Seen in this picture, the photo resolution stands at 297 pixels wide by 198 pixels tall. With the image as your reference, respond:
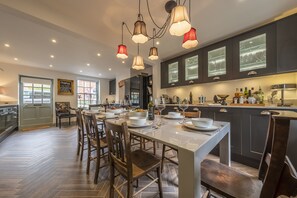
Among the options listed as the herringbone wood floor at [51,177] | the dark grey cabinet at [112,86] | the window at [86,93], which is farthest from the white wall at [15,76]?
the herringbone wood floor at [51,177]

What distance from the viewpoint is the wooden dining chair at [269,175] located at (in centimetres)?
53

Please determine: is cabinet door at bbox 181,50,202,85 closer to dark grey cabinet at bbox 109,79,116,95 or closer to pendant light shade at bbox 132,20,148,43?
pendant light shade at bbox 132,20,148,43

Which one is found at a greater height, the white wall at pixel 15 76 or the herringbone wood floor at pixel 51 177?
the white wall at pixel 15 76

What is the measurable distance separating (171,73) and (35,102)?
6050 millimetres

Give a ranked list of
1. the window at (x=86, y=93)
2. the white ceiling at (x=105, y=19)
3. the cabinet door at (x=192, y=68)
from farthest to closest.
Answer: the window at (x=86, y=93), the cabinet door at (x=192, y=68), the white ceiling at (x=105, y=19)

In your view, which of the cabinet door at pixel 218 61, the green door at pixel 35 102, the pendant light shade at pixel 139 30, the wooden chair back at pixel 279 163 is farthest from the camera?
the green door at pixel 35 102

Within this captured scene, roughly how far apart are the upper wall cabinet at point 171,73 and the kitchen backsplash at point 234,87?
347 millimetres

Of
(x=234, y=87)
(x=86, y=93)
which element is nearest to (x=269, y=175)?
(x=234, y=87)

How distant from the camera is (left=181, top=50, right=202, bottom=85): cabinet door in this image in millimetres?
3211

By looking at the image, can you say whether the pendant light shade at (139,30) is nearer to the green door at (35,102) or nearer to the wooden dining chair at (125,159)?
the wooden dining chair at (125,159)

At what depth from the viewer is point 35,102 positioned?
18.2 ft

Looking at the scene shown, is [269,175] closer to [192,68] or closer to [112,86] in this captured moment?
[192,68]

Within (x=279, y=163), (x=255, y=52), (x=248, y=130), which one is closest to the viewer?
(x=279, y=163)

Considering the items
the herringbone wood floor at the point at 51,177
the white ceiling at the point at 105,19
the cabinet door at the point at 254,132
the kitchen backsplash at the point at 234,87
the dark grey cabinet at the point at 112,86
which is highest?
the white ceiling at the point at 105,19
